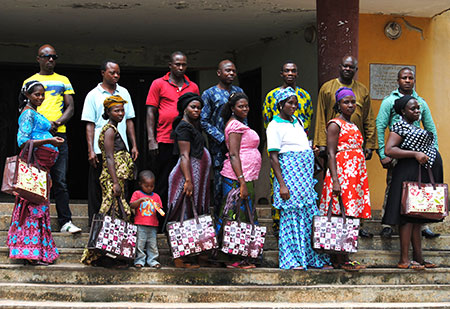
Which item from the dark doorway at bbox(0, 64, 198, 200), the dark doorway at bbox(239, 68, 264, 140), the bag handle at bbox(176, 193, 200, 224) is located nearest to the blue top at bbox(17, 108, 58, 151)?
the bag handle at bbox(176, 193, 200, 224)

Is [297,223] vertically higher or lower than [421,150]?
lower

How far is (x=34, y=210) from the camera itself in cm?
618

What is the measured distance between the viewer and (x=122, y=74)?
11.4 meters

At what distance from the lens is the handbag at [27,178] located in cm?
589

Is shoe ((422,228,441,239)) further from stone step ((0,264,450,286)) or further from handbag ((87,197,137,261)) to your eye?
handbag ((87,197,137,261))

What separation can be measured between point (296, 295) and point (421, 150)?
193cm

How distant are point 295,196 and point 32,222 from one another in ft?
7.90

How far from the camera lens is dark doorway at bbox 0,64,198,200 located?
11.0 meters

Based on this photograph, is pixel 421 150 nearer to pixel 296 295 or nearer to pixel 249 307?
pixel 296 295

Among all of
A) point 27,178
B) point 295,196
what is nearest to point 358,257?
point 295,196

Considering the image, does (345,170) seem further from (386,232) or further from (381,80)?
(381,80)

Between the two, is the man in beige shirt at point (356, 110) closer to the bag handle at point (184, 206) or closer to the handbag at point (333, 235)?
the handbag at point (333, 235)

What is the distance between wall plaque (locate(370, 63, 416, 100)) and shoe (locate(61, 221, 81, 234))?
14.7ft

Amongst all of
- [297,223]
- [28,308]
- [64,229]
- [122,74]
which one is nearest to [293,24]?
[122,74]
